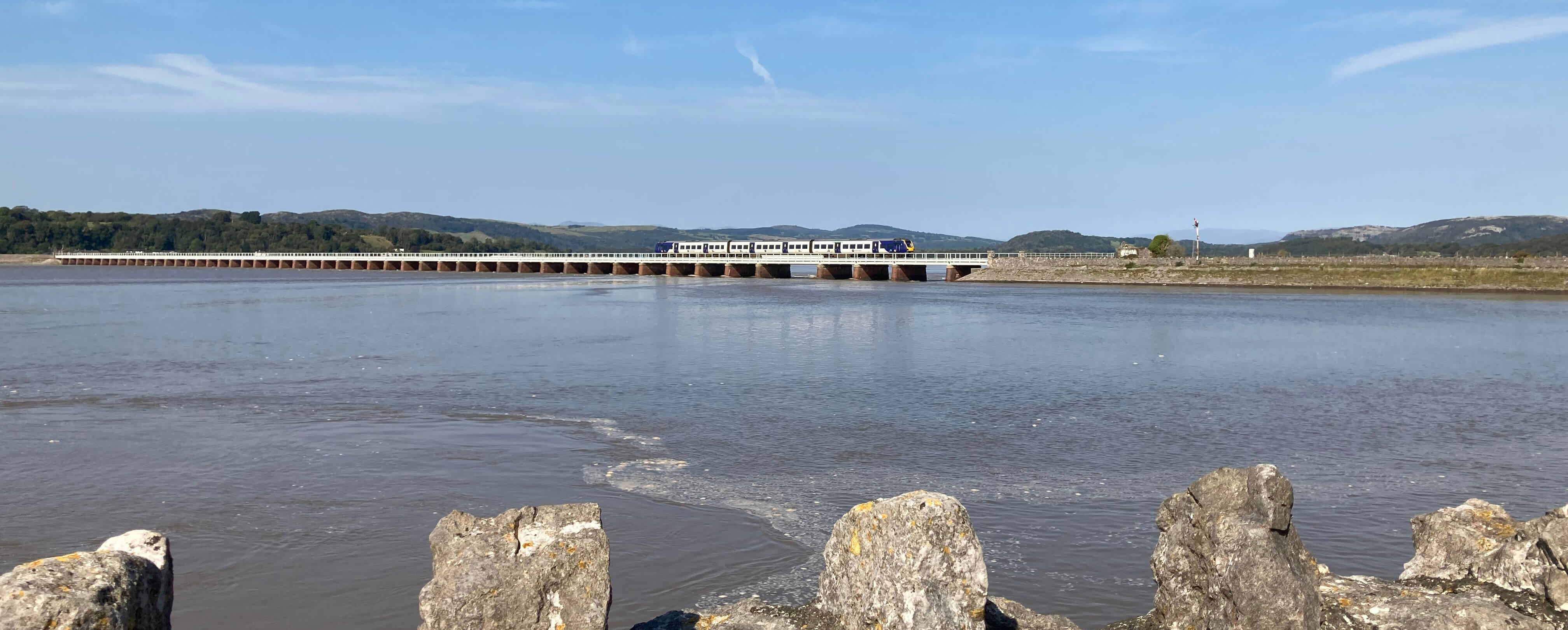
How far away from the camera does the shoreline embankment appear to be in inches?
3691

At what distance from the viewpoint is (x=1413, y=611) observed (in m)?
7.80

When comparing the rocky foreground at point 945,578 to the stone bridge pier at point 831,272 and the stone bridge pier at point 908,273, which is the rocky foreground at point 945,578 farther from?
the stone bridge pier at point 831,272

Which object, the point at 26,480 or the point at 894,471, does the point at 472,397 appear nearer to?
the point at 26,480

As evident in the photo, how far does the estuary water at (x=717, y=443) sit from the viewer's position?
12023 millimetres

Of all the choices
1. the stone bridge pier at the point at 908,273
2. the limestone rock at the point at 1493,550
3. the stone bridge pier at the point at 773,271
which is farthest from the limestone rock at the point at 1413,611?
the stone bridge pier at the point at 773,271

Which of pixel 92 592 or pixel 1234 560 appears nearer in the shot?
pixel 92 592

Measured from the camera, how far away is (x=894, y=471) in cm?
1709

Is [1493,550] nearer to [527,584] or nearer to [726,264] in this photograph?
[527,584]

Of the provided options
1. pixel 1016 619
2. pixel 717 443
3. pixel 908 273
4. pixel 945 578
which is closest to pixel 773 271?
pixel 908 273

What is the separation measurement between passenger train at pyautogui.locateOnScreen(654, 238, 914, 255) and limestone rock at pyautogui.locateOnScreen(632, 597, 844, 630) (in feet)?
435

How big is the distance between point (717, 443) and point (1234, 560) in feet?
43.1

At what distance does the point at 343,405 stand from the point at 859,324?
3455 cm

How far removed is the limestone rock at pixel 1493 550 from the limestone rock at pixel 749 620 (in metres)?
5.19

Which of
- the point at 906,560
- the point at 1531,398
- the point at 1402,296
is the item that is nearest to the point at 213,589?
the point at 906,560
